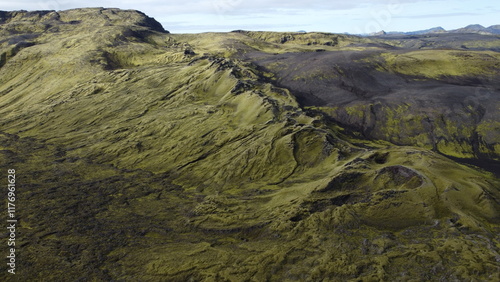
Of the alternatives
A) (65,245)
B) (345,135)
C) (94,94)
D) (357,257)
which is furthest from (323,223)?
(94,94)

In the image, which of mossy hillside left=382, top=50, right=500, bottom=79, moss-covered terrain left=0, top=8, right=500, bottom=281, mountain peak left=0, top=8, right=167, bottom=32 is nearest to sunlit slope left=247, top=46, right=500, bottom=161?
mossy hillside left=382, top=50, right=500, bottom=79

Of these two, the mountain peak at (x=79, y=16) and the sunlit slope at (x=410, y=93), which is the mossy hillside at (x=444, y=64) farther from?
the mountain peak at (x=79, y=16)

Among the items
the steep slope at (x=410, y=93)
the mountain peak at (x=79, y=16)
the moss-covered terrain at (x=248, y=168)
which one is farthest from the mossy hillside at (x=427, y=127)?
the mountain peak at (x=79, y=16)

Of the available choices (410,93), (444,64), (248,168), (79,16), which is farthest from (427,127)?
(79,16)

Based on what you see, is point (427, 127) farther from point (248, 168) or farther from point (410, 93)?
point (248, 168)

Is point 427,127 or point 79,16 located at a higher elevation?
point 79,16

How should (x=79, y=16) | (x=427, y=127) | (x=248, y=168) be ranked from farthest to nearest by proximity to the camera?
(x=79, y=16)
(x=427, y=127)
(x=248, y=168)

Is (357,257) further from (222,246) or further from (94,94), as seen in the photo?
(94,94)

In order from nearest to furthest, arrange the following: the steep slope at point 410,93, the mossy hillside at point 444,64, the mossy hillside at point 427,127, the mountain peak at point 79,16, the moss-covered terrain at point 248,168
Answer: the moss-covered terrain at point 248,168 < the mossy hillside at point 427,127 < the steep slope at point 410,93 < the mossy hillside at point 444,64 < the mountain peak at point 79,16
